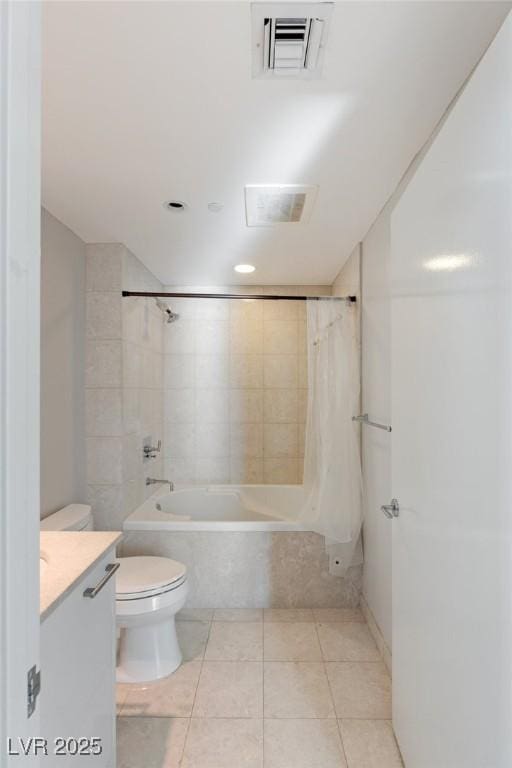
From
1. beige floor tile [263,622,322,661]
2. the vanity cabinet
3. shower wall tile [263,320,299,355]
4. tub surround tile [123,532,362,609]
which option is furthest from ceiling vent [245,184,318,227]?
beige floor tile [263,622,322,661]

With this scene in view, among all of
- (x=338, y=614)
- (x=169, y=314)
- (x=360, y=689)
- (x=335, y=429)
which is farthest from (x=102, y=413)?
(x=360, y=689)

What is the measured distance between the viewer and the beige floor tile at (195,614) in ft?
8.20

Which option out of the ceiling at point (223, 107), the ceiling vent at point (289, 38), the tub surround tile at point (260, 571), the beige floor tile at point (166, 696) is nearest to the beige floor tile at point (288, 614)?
the tub surround tile at point (260, 571)

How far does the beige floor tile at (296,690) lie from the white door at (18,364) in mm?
1502

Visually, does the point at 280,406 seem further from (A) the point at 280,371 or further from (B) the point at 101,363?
(B) the point at 101,363

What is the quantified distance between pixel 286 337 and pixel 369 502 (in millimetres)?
1769

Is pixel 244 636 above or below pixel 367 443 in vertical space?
below

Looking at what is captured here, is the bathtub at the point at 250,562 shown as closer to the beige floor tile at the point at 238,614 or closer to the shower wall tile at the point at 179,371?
the beige floor tile at the point at 238,614

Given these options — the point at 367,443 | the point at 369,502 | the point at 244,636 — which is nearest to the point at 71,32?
the point at 367,443

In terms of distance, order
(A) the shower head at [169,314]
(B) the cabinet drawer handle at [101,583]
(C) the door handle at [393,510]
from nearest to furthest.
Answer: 1. (B) the cabinet drawer handle at [101,583]
2. (C) the door handle at [393,510]
3. (A) the shower head at [169,314]

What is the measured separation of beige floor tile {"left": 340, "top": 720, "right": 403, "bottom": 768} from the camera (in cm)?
151

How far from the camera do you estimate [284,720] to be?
1.71 m

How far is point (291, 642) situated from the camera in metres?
2.25

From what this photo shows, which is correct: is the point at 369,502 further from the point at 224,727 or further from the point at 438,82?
the point at 438,82
